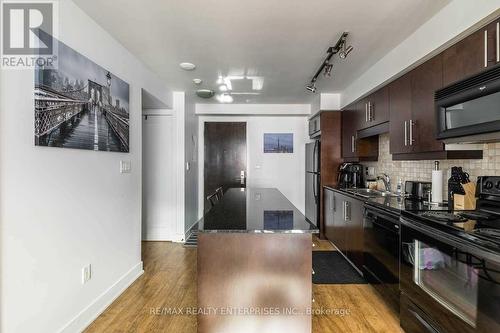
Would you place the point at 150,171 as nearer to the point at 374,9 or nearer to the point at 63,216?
the point at 63,216

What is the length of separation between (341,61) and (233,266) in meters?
2.54

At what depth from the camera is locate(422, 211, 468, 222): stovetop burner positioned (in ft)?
5.29

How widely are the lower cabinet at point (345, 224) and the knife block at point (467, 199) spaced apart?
35.2 inches

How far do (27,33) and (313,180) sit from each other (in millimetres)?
4052

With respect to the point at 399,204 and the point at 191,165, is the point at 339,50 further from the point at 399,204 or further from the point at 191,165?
the point at 191,165

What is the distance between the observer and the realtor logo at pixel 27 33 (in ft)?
4.84

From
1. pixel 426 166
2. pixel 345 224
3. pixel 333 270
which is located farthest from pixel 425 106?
pixel 333 270

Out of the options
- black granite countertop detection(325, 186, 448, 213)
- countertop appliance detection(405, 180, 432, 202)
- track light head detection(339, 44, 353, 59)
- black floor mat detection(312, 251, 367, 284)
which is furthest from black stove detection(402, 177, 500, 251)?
track light head detection(339, 44, 353, 59)

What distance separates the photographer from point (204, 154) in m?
5.45

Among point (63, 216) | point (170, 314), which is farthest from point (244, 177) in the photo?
point (63, 216)

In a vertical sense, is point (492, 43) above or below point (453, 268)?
above

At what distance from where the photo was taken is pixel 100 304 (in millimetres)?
2227

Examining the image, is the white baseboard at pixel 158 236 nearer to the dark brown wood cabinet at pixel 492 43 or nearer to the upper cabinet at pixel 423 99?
the upper cabinet at pixel 423 99

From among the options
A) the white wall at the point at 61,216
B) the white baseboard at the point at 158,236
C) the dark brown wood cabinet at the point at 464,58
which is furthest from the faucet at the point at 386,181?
the white baseboard at the point at 158,236
